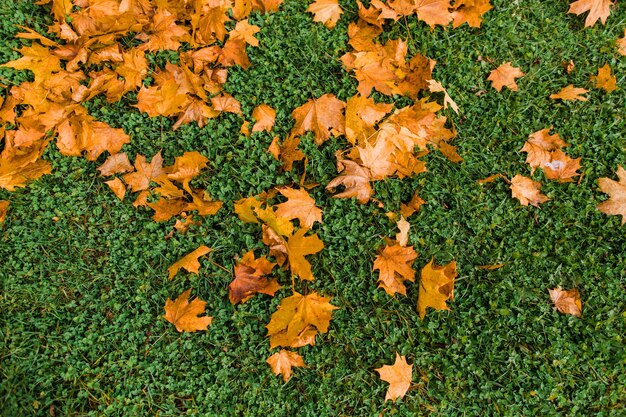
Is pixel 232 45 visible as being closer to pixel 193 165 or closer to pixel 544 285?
pixel 193 165

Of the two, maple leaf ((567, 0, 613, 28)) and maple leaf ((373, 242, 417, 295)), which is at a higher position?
maple leaf ((567, 0, 613, 28))

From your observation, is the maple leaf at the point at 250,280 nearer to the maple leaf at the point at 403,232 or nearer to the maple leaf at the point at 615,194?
the maple leaf at the point at 403,232

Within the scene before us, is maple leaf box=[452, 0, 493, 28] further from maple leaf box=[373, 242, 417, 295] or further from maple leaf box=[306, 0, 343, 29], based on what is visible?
maple leaf box=[373, 242, 417, 295]

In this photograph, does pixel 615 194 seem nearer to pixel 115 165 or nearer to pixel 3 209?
pixel 115 165

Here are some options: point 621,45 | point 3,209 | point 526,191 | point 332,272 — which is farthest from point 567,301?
point 3,209

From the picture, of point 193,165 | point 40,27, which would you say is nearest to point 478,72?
point 193,165

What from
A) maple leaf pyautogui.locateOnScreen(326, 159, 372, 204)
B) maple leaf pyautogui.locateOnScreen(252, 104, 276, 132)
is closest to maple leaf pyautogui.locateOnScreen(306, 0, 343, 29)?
maple leaf pyautogui.locateOnScreen(252, 104, 276, 132)

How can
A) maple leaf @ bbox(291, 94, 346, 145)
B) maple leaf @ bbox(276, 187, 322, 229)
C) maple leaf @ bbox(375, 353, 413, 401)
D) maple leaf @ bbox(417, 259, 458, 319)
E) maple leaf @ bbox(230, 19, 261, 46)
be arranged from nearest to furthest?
1. maple leaf @ bbox(375, 353, 413, 401)
2. maple leaf @ bbox(417, 259, 458, 319)
3. maple leaf @ bbox(276, 187, 322, 229)
4. maple leaf @ bbox(291, 94, 346, 145)
5. maple leaf @ bbox(230, 19, 261, 46)

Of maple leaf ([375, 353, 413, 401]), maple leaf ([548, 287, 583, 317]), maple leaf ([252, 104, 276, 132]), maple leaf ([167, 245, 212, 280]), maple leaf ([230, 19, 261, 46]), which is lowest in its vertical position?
maple leaf ([375, 353, 413, 401])
